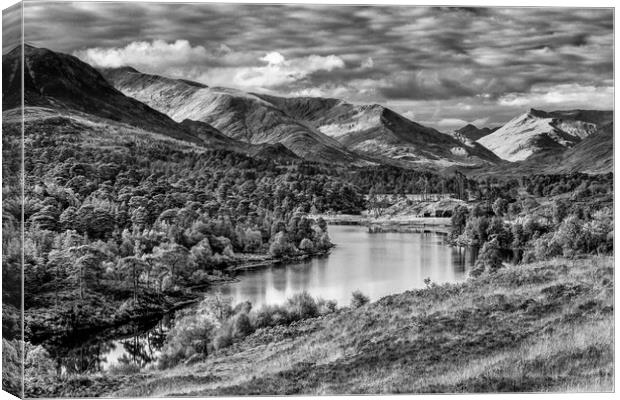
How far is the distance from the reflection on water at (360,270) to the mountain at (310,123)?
174 centimetres

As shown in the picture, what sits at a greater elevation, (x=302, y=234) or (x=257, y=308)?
(x=302, y=234)

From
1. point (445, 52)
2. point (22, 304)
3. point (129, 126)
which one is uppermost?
point (445, 52)

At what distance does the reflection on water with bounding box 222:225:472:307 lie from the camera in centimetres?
1809

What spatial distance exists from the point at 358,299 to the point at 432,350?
1.70 meters

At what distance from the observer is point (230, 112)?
1911cm

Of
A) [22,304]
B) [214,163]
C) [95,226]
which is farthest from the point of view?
[214,163]

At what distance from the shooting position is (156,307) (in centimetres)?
1769

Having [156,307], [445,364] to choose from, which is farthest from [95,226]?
[445,364]

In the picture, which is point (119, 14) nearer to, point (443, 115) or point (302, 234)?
point (302, 234)

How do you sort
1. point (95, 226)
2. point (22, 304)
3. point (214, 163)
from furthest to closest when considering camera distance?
point (214, 163)
point (95, 226)
point (22, 304)

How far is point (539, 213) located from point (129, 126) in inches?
307

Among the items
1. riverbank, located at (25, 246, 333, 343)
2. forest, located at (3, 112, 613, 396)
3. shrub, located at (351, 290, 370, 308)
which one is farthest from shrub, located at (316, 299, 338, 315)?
riverbank, located at (25, 246, 333, 343)

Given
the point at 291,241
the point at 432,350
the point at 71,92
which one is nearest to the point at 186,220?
the point at 291,241

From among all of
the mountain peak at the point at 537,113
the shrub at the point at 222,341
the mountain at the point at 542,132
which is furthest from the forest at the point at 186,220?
the mountain peak at the point at 537,113
